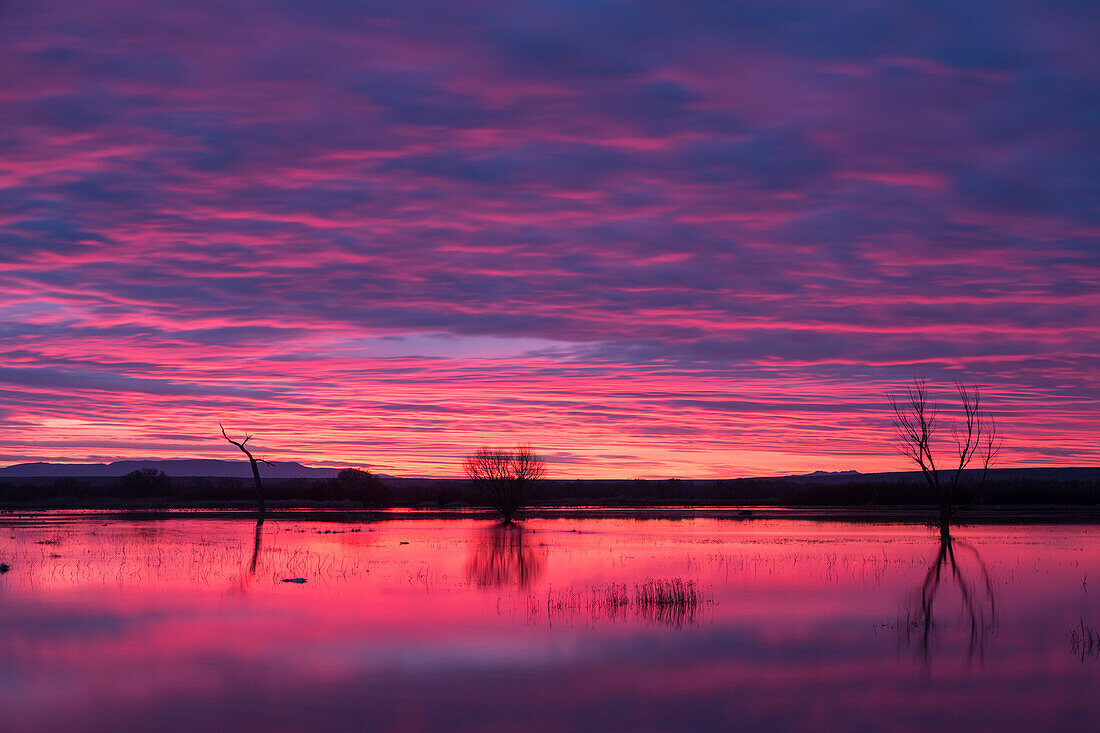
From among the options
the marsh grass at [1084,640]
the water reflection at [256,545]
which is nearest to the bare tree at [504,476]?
the water reflection at [256,545]

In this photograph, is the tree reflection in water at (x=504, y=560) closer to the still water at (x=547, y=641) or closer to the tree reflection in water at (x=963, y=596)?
the still water at (x=547, y=641)

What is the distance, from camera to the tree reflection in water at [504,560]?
25969 mm

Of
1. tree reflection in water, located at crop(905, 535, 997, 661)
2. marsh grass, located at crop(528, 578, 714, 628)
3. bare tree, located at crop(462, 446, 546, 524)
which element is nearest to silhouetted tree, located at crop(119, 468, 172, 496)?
bare tree, located at crop(462, 446, 546, 524)

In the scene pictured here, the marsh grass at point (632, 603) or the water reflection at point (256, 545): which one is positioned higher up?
the marsh grass at point (632, 603)

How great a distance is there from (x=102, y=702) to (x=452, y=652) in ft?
16.8

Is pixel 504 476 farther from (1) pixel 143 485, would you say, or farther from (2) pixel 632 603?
(1) pixel 143 485

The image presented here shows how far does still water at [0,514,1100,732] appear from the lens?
480 inches

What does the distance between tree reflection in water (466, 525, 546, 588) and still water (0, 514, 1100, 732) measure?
0.22 m

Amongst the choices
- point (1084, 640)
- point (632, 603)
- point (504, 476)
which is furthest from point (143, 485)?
point (1084, 640)

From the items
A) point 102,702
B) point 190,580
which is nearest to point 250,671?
point 102,702

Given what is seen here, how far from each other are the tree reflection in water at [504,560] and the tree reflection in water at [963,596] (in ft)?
30.1

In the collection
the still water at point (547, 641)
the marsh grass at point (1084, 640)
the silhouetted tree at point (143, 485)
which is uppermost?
the silhouetted tree at point (143, 485)

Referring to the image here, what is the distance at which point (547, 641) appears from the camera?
16781 mm

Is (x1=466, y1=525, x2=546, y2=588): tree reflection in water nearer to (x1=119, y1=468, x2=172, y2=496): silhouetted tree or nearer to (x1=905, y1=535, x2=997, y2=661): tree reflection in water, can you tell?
(x1=905, y1=535, x2=997, y2=661): tree reflection in water
